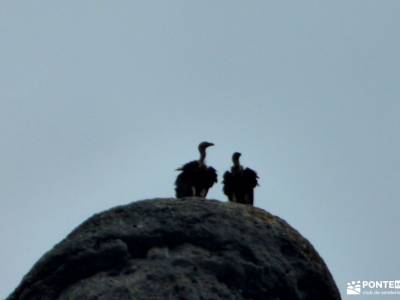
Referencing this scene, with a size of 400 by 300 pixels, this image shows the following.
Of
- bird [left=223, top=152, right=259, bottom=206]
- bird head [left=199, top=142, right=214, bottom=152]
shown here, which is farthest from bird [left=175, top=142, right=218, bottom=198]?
bird head [left=199, top=142, right=214, bottom=152]

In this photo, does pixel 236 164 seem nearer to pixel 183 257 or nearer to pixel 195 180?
pixel 195 180

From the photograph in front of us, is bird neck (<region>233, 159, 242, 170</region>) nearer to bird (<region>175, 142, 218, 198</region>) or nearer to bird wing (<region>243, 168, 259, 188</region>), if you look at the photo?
bird wing (<region>243, 168, 259, 188</region>)

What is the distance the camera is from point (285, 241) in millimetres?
23984

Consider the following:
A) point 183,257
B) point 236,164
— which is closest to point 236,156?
point 236,164

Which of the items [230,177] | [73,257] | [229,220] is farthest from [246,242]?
[230,177]

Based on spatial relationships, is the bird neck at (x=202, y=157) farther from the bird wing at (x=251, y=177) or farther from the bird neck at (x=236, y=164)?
the bird wing at (x=251, y=177)

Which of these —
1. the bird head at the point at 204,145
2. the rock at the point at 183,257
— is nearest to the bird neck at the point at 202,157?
the bird head at the point at 204,145

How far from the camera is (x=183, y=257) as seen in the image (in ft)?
76.6

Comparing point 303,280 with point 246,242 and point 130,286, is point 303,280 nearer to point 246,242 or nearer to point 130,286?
point 246,242

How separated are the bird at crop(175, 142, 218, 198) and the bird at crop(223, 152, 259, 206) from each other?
1.53 ft

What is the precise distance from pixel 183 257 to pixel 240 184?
651cm

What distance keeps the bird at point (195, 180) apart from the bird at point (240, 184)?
0.47m

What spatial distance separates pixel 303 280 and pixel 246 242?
2.81 feet

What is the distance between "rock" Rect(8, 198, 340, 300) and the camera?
75.7 ft
